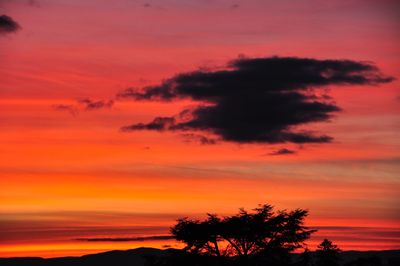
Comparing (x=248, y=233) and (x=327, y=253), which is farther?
(x=327, y=253)

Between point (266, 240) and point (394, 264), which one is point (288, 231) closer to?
point (266, 240)

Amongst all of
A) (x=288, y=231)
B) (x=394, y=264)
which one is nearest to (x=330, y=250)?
(x=394, y=264)

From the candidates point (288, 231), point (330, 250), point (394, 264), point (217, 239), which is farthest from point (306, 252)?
point (394, 264)

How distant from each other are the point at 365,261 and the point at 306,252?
5527mm

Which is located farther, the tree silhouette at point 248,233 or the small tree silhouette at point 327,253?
the small tree silhouette at point 327,253

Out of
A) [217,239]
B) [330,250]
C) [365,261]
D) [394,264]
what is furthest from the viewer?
[394,264]

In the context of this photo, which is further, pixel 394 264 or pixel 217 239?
pixel 394 264

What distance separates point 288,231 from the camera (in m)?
80.8

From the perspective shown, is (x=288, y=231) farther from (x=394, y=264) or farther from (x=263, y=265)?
(x=394, y=264)

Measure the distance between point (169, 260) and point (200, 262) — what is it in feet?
9.81

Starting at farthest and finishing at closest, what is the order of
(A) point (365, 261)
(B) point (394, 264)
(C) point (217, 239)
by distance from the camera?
A: (B) point (394, 264)
(C) point (217, 239)
(A) point (365, 261)

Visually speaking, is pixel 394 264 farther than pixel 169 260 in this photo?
Yes

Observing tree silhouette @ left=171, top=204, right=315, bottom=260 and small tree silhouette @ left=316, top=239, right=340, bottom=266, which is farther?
small tree silhouette @ left=316, top=239, right=340, bottom=266

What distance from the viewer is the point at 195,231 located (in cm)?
8175
